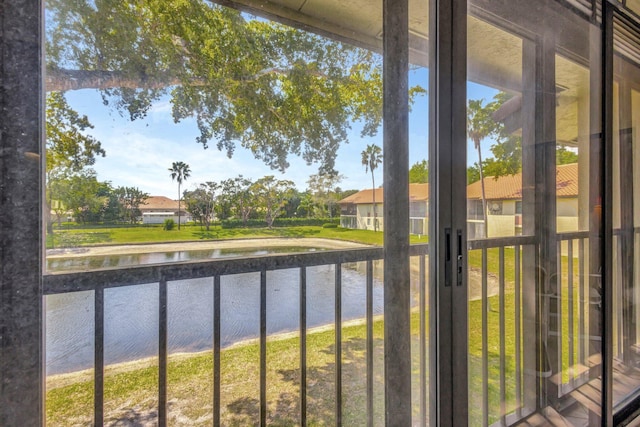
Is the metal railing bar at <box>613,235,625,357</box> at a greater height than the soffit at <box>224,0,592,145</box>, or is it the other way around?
the soffit at <box>224,0,592,145</box>

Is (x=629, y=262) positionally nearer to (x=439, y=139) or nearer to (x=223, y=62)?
(x=439, y=139)

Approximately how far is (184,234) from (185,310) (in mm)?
290

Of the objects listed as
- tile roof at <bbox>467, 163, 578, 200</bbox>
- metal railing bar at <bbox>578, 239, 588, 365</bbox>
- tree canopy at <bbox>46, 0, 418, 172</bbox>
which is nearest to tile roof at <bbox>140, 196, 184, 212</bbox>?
tree canopy at <bbox>46, 0, 418, 172</bbox>

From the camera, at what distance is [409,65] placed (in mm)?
1257

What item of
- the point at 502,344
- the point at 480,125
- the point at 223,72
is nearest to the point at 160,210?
the point at 223,72

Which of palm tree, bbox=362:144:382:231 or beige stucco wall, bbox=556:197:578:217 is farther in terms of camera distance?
beige stucco wall, bbox=556:197:578:217

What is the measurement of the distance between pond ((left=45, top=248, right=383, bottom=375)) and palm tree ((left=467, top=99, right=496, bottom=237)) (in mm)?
633

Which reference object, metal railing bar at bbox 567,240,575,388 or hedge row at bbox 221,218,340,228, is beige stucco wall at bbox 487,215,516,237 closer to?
metal railing bar at bbox 567,240,575,388

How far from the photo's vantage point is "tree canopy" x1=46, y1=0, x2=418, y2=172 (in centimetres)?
93

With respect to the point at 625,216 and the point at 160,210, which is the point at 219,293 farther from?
the point at 625,216

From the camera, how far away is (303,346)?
1375 mm

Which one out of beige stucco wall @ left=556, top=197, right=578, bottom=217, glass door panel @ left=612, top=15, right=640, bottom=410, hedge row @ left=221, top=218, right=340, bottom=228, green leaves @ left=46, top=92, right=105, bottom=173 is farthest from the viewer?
glass door panel @ left=612, top=15, right=640, bottom=410

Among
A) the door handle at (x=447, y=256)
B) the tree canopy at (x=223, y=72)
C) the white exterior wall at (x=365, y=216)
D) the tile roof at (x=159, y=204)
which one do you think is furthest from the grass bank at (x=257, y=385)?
the tree canopy at (x=223, y=72)

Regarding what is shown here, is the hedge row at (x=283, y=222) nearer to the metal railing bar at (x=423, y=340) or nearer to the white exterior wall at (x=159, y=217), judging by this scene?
the white exterior wall at (x=159, y=217)
